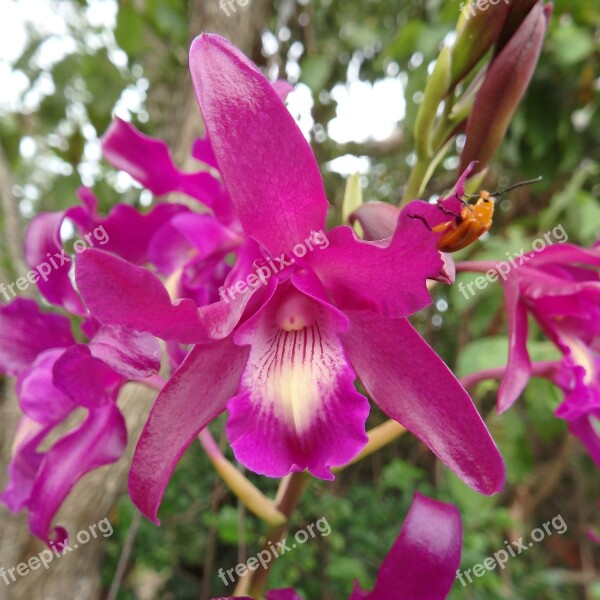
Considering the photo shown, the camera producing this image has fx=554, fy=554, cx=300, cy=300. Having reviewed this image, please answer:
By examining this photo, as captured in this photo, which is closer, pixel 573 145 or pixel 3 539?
pixel 3 539

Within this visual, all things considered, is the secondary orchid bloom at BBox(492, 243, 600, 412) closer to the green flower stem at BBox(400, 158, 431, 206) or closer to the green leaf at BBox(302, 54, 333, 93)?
the green flower stem at BBox(400, 158, 431, 206)

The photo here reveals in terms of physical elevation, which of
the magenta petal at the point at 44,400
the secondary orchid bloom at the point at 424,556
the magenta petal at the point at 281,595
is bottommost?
the magenta petal at the point at 281,595

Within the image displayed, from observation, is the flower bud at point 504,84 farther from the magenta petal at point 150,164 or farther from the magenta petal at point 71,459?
the magenta petal at point 71,459

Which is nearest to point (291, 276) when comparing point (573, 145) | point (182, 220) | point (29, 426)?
point (182, 220)

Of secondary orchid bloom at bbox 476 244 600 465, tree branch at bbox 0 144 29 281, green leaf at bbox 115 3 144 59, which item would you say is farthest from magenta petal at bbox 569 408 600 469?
green leaf at bbox 115 3 144 59

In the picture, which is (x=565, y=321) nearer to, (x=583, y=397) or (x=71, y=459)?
(x=583, y=397)

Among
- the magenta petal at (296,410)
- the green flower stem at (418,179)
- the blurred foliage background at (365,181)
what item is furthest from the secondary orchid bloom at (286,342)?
the blurred foliage background at (365,181)

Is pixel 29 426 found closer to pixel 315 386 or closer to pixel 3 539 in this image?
pixel 315 386

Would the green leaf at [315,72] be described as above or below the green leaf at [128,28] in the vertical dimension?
below
